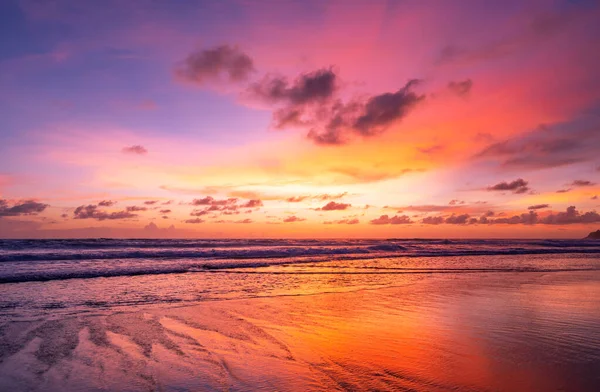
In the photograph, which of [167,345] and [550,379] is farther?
[167,345]

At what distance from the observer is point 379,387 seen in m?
5.37

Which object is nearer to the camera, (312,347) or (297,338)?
(312,347)

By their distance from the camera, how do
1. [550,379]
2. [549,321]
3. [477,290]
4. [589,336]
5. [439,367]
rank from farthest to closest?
[477,290] → [549,321] → [589,336] → [439,367] → [550,379]

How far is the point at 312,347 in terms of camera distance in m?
7.42

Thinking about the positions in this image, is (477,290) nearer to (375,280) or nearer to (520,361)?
(375,280)

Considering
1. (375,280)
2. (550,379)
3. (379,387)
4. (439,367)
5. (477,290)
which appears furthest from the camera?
(375,280)

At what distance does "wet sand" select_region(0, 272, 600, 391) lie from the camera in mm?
5691

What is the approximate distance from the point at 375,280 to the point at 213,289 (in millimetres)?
8530

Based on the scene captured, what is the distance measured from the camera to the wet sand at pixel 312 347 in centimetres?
569

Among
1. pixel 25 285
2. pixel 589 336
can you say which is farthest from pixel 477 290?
pixel 25 285

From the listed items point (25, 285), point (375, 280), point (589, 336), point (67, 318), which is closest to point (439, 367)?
point (589, 336)

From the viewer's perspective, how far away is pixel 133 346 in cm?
757

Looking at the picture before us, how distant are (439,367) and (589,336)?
4735mm

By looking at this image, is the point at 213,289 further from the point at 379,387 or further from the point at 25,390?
the point at 379,387
